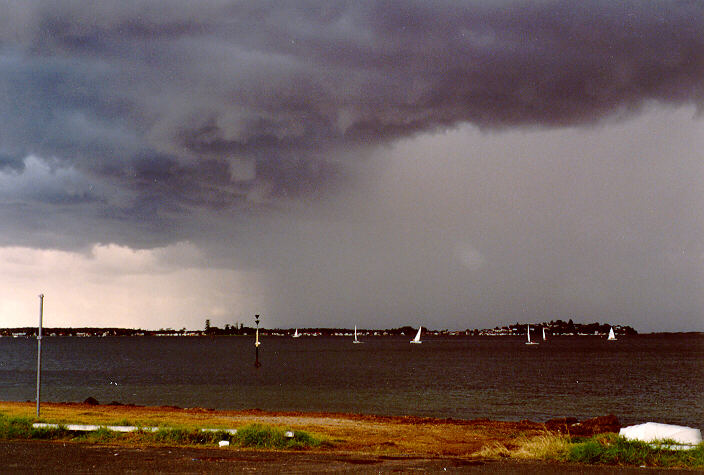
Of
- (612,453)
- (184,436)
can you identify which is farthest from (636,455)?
(184,436)

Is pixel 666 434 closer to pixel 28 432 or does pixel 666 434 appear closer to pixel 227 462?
pixel 227 462

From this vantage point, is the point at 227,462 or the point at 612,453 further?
the point at 612,453

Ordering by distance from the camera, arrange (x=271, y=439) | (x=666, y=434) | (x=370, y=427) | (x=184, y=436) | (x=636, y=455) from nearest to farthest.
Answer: (x=636, y=455)
(x=666, y=434)
(x=271, y=439)
(x=184, y=436)
(x=370, y=427)

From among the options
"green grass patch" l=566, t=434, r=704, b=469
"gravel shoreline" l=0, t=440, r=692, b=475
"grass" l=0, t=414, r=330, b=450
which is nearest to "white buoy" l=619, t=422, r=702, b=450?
"green grass patch" l=566, t=434, r=704, b=469

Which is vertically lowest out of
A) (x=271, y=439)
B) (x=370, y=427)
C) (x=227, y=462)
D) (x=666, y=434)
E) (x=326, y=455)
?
(x=370, y=427)

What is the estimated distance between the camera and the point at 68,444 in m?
23.0

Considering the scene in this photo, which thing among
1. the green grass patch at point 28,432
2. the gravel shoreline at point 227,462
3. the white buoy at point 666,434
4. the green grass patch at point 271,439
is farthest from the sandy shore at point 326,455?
the white buoy at point 666,434

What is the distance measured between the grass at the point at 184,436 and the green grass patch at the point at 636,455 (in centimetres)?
784

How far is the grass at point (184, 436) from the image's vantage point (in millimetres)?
22734

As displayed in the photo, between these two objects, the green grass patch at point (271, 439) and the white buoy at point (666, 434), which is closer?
the white buoy at point (666, 434)

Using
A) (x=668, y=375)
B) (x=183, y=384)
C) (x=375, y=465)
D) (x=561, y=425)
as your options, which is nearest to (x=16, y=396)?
(x=183, y=384)

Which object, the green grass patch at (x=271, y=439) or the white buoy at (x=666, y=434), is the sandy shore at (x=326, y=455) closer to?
the green grass patch at (x=271, y=439)

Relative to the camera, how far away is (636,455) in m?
19.9

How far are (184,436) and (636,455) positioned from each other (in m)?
13.5
